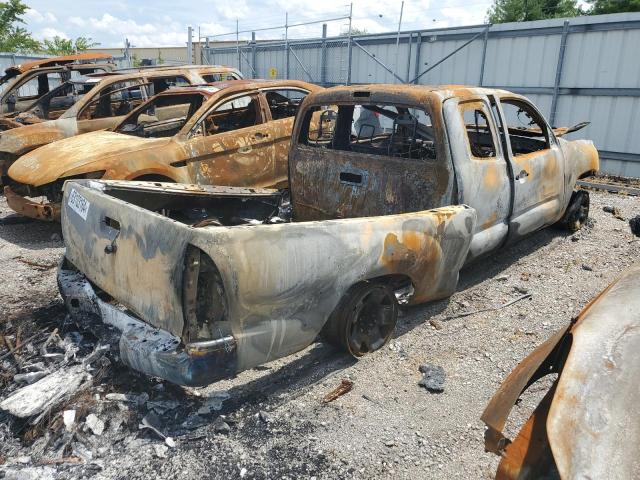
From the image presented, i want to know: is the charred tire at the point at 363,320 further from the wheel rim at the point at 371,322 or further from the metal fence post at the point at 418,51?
the metal fence post at the point at 418,51

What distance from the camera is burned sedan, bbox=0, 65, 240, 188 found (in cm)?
750

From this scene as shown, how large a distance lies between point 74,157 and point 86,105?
8.27 feet

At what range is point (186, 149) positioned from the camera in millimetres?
6094

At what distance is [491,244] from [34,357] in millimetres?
3615

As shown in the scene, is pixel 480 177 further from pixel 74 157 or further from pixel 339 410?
pixel 74 157

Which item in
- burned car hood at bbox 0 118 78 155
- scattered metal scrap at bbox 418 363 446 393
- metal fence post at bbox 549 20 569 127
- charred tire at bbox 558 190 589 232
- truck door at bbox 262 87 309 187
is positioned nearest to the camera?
scattered metal scrap at bbox 418 363 446 393

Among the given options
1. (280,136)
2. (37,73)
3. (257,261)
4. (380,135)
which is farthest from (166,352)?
(37,73)

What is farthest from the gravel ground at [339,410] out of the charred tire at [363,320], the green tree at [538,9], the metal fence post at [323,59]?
the green tree at [538,9]

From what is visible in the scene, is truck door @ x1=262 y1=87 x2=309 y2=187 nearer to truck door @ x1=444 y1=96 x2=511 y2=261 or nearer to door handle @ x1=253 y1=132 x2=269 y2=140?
door handle @ x1=253 y1=132 x2=269 y2=140

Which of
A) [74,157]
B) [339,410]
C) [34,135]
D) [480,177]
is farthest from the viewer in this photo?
[34,135]

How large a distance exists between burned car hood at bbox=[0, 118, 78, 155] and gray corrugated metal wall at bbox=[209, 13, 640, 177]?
8.91 m

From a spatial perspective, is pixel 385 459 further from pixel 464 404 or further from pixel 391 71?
pixel 391 71

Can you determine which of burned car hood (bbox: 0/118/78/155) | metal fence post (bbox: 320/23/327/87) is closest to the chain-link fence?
metal fence post (bbox: 320/23/327/87)

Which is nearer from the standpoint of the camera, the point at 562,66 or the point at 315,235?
the point at 315,235
